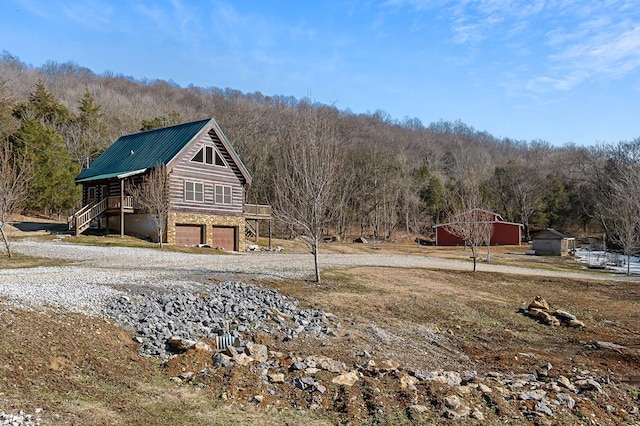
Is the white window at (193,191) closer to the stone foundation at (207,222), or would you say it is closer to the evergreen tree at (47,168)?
the stone foundation at (207,222)

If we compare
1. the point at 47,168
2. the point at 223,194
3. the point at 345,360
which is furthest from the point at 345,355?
the point at 47,168

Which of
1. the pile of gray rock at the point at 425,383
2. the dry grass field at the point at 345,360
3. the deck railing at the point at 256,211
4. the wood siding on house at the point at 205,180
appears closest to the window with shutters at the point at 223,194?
the wood siding on house at the point at 205,180

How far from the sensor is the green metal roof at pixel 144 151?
3209cm

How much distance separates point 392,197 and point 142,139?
3357 cm

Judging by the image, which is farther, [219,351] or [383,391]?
[219,351]

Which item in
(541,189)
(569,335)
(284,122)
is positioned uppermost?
(284,122)

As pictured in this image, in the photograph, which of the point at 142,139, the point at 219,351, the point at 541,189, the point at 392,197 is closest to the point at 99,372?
the point at 219,351

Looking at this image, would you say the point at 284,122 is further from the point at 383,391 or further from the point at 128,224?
the point at 383,391

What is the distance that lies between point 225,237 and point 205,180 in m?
4.20

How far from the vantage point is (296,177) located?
18.4 metres

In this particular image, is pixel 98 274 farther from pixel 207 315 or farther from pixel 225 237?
pixel 225 237

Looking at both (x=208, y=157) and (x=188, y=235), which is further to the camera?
(x=208, y=157)

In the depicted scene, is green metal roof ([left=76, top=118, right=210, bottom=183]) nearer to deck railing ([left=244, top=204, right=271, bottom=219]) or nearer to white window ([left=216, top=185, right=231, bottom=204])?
white window ([left=216, top=185, right=231, bottom=204])

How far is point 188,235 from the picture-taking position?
32531 millimetres
